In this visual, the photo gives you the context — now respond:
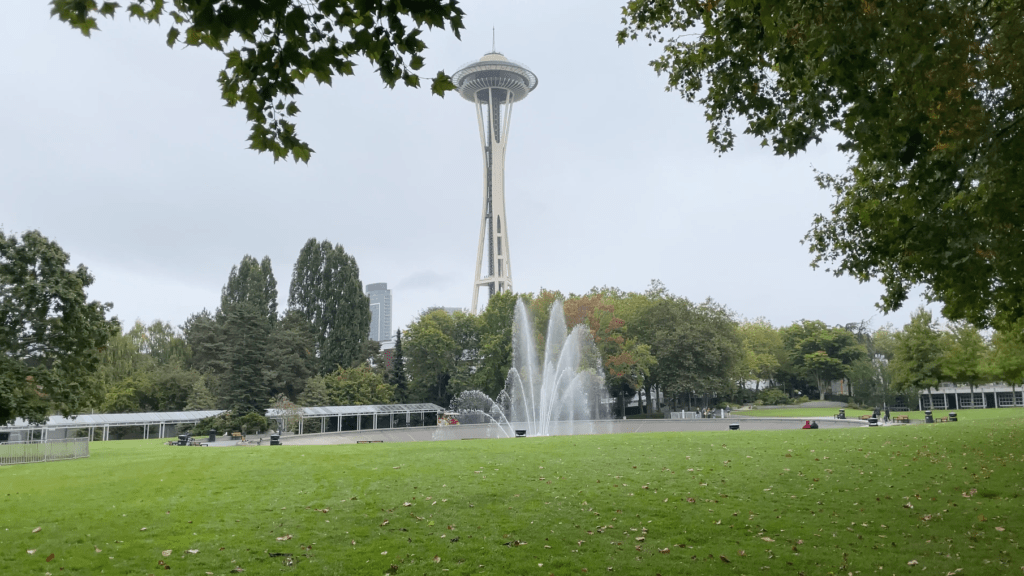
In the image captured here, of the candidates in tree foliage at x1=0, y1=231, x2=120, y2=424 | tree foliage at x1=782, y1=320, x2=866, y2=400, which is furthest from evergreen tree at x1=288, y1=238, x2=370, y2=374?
tree foliage at x1=782, y1=320, x2=866, y2=400

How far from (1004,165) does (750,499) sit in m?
6.00

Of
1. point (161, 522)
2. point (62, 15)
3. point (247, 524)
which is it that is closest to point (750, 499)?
point (247, 524)

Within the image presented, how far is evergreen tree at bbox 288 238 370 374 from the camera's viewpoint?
5800 centimetres

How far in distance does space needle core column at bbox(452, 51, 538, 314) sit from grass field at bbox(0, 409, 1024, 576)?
6979cm

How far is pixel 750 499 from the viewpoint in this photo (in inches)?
422

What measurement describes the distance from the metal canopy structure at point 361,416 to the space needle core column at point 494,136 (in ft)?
110

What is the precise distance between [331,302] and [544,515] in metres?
52.8

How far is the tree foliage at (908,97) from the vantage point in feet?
22.8

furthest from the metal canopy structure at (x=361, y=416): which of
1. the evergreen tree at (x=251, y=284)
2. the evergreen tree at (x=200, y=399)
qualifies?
the evergreen tree at (x=251, y=284)

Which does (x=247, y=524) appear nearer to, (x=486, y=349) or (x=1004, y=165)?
(x=1004, y=165)

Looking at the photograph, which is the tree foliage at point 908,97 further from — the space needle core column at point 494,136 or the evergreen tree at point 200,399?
the space needle core column at point 494,136

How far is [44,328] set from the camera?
21047mm

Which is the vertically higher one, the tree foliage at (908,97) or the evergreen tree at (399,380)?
the tree foliage at (908,97)

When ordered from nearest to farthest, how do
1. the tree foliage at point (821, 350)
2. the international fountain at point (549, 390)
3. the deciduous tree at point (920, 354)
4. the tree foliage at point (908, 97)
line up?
the tree foliage at point (908, 97) < the international fountain at point (549, 390) < the deciduous tree at point (920, 354) < the tree foliage at point (821, 350)
